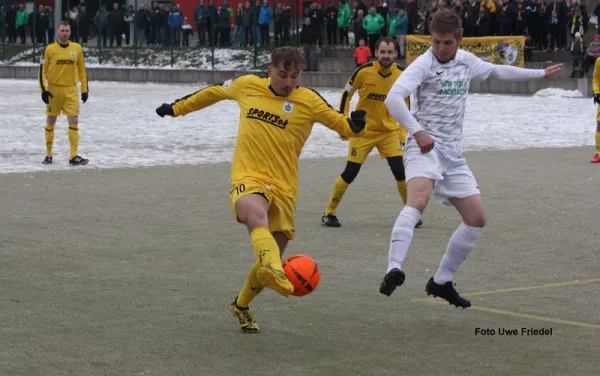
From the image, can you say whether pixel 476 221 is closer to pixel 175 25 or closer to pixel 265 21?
pixel 265 21

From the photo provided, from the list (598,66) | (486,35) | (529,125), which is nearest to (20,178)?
(598,66)

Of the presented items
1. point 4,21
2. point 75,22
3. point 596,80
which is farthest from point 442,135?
point 4,21

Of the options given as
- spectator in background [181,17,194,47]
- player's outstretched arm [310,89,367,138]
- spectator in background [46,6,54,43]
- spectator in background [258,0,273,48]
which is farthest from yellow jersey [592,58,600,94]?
spectator in background [46,6,54,43]

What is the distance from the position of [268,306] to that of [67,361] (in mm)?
1898

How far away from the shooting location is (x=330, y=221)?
12.0 meters

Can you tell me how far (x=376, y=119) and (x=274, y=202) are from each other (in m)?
5.17

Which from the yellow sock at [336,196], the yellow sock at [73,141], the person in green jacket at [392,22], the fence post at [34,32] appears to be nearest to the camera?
the yellow sock at [336,196]

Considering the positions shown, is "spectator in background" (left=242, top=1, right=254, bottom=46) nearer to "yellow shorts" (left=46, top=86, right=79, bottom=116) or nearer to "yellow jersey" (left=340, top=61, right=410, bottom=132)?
"yellow shorts" (left=46, top=86, right=79, bottom=116)

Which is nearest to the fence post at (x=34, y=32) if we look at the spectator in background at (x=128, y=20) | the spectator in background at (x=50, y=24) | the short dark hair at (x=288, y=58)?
the spectator in background at (x=50, y=24)

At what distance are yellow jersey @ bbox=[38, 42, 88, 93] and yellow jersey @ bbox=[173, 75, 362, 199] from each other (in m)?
11.3

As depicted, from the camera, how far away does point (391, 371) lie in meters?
6.25

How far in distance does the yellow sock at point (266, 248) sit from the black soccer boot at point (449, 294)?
55.6 inches

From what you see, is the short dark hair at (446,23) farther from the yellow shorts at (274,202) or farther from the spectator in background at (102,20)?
the spectator in background at (102,20)

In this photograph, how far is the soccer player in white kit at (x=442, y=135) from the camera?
7.74 metres
